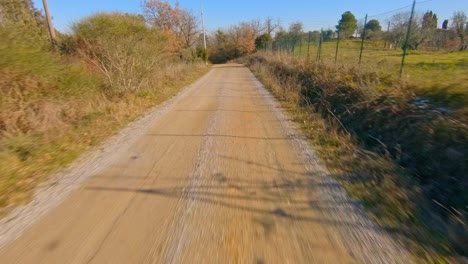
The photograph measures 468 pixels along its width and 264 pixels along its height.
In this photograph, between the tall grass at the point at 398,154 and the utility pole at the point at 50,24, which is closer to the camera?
the tall grass at the point at 398,154

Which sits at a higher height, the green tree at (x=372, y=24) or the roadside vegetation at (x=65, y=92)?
the green tree at (x=372, y=24)

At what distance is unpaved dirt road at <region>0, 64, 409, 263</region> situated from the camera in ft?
7.67

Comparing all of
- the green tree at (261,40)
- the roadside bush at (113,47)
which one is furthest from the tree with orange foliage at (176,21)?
the roadside bush at (113,47)

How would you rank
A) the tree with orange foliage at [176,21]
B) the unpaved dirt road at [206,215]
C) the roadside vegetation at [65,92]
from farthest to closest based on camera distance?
the tree with orange foliage at [176,21] → the roadside vegetation at [65,92] → the unpaved dirt road at [206,215]

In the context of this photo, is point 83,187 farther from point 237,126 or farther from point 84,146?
point 237,126

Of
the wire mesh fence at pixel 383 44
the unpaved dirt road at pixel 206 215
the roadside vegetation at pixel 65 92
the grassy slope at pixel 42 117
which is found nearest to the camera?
the unpaved dirt road at pixel 206 215

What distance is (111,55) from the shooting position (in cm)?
962

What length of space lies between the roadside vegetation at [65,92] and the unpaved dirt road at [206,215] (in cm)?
104

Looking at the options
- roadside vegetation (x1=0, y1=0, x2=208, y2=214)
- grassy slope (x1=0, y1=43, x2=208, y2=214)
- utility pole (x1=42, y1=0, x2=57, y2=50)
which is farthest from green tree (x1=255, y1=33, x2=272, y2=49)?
grassy slope (x1=0, y1=43, x2=208, y2=214)

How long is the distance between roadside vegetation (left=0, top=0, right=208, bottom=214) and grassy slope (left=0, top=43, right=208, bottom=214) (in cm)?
1

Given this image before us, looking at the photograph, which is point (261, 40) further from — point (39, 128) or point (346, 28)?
point (39, 128)

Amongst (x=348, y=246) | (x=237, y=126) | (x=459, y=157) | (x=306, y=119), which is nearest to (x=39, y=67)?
(x=237, y=126)

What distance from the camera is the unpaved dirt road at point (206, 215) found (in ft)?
7.67

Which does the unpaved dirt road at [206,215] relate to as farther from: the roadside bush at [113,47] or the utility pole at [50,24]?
the utility pole at [50,24]
